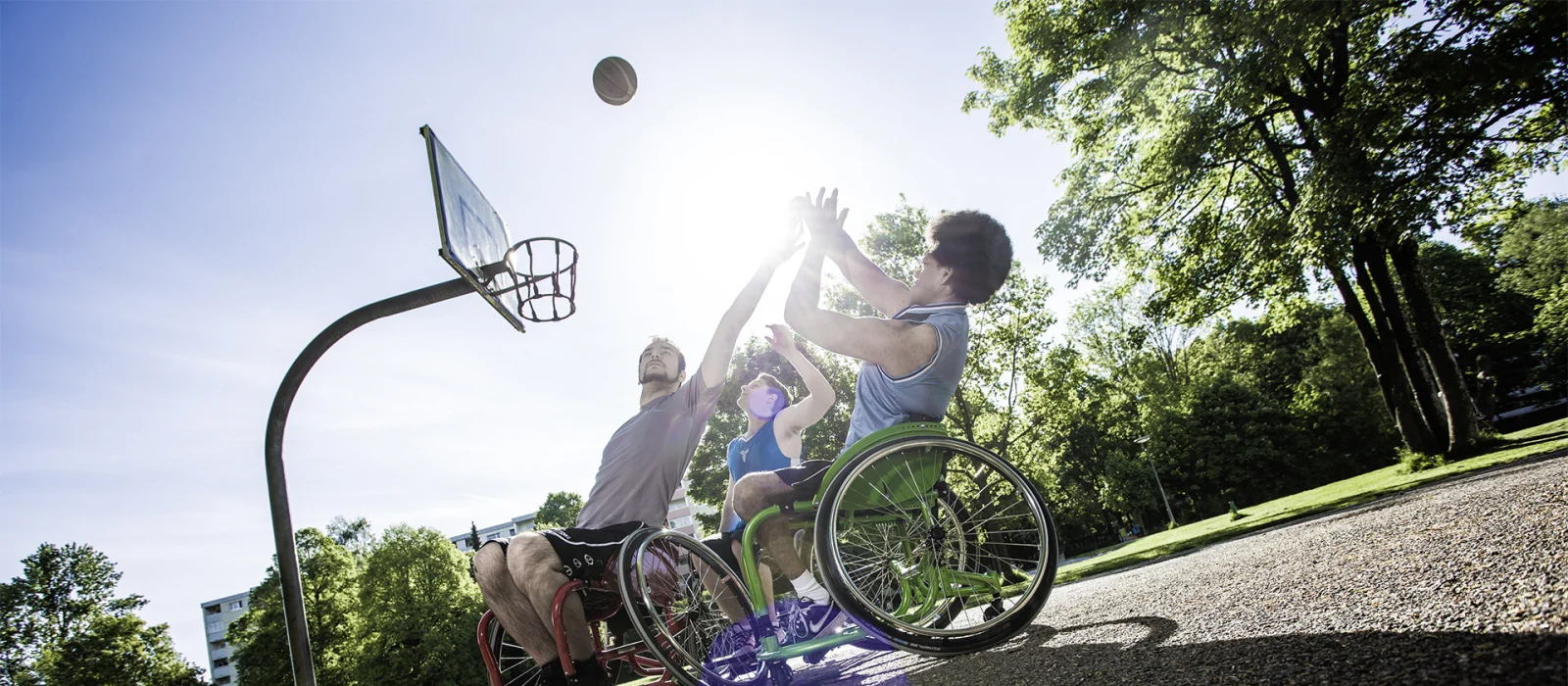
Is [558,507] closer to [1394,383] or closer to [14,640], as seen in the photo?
[14,640]

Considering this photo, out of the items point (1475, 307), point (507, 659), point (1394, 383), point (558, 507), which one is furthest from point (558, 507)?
point (1475, 307)

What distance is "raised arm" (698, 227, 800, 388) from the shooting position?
3211 mm

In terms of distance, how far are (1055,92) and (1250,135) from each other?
4.04 meters

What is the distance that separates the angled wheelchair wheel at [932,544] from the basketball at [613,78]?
522 cm

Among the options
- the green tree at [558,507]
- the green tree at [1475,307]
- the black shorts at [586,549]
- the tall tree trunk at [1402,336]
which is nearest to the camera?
the black shorts at [586,549]

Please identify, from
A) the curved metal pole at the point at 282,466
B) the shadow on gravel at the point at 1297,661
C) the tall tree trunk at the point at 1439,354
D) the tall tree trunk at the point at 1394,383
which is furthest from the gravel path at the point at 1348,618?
the tall tree trunk at the point at 1394,383

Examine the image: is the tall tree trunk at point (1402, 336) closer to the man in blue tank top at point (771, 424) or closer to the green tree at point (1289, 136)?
the green tree at point (1289, 136)

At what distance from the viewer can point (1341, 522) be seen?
7527mm

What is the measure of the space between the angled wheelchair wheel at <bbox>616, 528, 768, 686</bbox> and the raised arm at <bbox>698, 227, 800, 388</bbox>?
0.83 metres

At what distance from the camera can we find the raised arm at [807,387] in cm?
327

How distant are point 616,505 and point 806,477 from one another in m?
1.31

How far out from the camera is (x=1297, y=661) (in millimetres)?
2459

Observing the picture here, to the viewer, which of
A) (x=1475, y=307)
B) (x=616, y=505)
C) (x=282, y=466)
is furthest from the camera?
(x=1475, y=307)

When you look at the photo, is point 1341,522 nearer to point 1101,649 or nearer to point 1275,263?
point 1101,649
